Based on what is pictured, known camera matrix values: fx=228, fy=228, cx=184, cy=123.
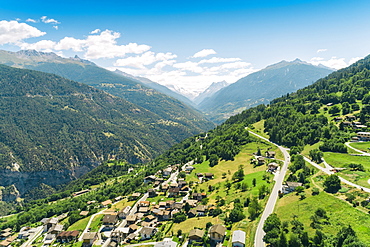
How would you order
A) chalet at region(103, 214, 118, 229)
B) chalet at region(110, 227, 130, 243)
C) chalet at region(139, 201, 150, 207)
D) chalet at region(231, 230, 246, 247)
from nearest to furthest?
1. chalet at region(231, 230, 246, 247)
2. chalet at region(110, 227, 130, 243)
3. chalet at region(103, 214, 118, 229)
4. chalet at region(139, 201, 150, 207)

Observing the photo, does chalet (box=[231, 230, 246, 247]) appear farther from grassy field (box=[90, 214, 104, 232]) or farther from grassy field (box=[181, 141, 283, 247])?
grassy field (box=[90, 214, 104, 232])

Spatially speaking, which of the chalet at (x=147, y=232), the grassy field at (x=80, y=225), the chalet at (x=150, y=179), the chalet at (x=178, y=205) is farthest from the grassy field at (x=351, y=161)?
the grassy field at (x=80, y=225)

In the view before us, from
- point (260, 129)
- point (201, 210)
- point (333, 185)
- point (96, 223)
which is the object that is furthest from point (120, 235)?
point (260, 129)

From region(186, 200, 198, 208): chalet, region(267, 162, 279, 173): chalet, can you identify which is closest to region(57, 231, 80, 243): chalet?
region(186, 200, 198, 208): chalet

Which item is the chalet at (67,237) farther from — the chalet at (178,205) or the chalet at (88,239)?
the chalet at (178,205)

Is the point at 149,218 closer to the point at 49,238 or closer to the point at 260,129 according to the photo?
the point at 49,238

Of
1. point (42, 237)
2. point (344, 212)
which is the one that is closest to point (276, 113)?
point (344, 212)

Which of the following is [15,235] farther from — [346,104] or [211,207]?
[346,104]
